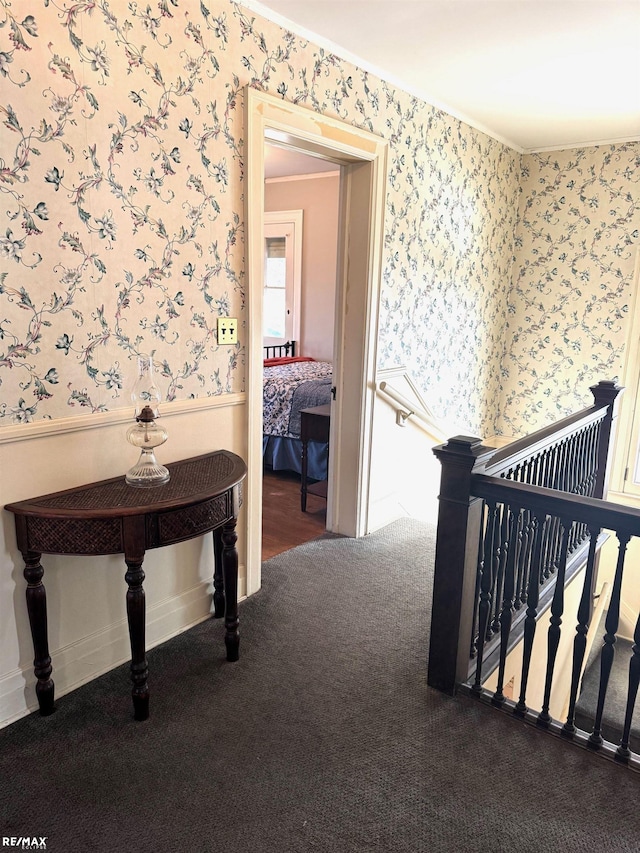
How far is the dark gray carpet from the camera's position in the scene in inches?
65.7

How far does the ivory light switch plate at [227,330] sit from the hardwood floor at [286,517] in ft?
4.27

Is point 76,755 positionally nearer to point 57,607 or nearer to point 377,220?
point 57,607

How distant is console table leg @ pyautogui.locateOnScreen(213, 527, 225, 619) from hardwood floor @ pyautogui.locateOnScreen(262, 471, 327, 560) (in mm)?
641

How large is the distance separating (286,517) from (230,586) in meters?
1.62

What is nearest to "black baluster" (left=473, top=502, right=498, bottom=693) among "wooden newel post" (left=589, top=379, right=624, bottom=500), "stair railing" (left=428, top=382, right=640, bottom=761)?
"stair railing" (left=428, top=382, right=640, bottom=761)

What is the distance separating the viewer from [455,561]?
2.20 metres

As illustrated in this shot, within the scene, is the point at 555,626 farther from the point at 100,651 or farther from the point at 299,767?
the point at 100,651

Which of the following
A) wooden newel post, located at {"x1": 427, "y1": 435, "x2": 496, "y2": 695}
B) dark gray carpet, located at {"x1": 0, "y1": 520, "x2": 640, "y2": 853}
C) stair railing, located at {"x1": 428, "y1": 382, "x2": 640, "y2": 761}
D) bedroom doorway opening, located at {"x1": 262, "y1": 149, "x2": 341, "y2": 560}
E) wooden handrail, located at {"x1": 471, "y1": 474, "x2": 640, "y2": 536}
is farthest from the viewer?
bedroom doorway opening, located at {"x1": 262, "y1": 149, "x2": 341, "y2": 560}

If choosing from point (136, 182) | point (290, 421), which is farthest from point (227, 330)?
point (290, 421)

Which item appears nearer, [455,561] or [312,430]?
[455,561]

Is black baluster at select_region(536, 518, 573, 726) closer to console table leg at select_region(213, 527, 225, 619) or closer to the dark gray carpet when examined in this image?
the dark gray carpet

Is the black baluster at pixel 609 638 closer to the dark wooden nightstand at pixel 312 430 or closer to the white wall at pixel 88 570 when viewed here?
the white wall at pixel 88 570

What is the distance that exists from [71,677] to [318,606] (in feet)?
3.58

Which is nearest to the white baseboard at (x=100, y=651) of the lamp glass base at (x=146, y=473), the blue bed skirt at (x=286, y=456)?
the lamp glass base at (x=146, y=473)
